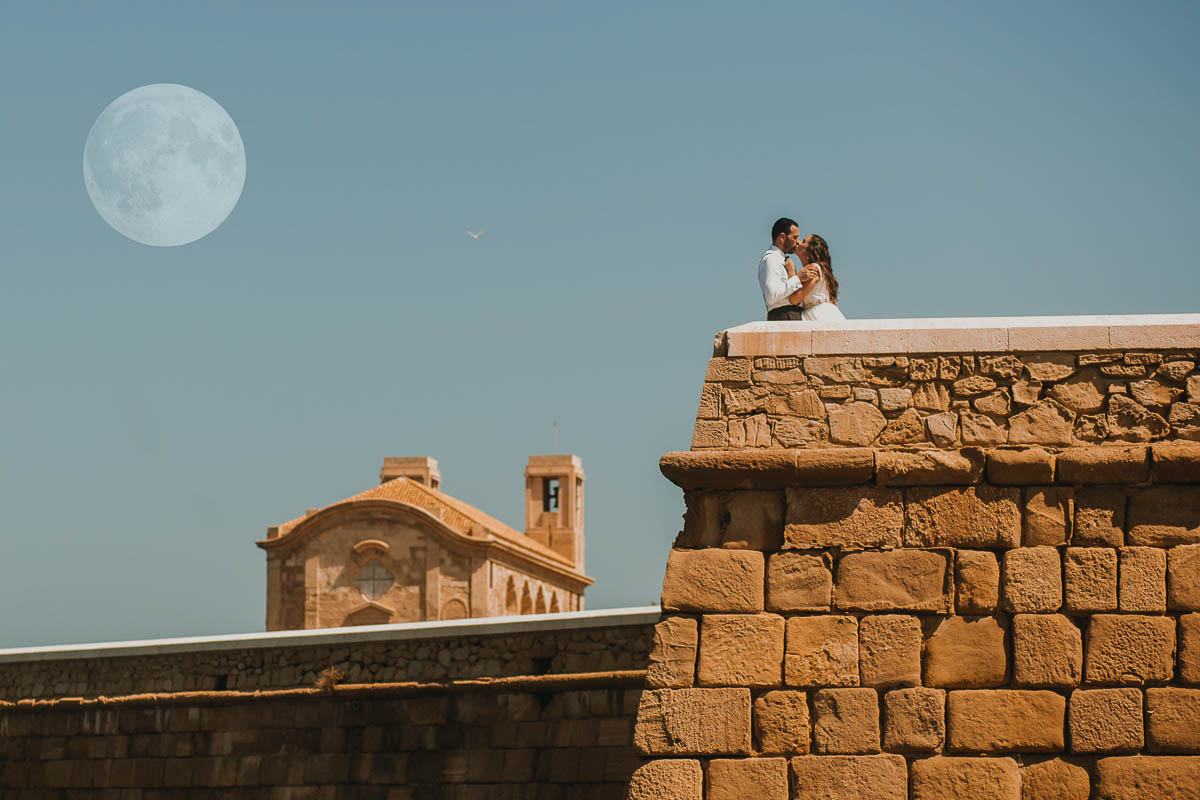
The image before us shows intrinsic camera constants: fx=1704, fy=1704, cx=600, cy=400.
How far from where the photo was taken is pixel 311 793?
14242mm

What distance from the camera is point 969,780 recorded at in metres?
7.67

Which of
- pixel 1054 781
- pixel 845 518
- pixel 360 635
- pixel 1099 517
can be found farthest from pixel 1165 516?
pixel 360 635

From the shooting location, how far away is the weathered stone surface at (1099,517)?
788 centimetres

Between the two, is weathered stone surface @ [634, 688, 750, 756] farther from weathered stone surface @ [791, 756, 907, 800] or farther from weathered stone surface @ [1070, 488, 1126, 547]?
weathered stone surface @ [1070, 488, 1126, 547]

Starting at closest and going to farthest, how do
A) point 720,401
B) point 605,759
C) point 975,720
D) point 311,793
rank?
1. point 975,720
2. point 720,401
3. point 605,759
4. point 311,793

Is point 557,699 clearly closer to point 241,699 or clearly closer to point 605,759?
point 605,759

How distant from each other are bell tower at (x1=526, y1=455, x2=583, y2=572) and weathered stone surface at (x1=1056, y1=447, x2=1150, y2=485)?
45715 mm

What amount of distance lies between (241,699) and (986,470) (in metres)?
8.79

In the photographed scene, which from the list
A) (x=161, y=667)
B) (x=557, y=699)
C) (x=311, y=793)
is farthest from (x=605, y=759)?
(x=161, y=667)

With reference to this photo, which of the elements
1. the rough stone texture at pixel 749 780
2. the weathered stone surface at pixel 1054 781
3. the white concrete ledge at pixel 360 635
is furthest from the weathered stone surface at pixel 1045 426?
the white concrete ledge at pixel 360 635

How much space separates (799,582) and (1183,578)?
68.5 inches

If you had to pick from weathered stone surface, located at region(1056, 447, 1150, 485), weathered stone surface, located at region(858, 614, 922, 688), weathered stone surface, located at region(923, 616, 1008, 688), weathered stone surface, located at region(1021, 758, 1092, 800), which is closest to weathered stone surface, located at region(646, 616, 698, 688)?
weathered stone surface, located at region(858, 614, 922, 688)

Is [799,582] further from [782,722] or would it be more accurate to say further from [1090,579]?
[1090,579]

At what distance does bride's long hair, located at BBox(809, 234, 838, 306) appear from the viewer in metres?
9.15
